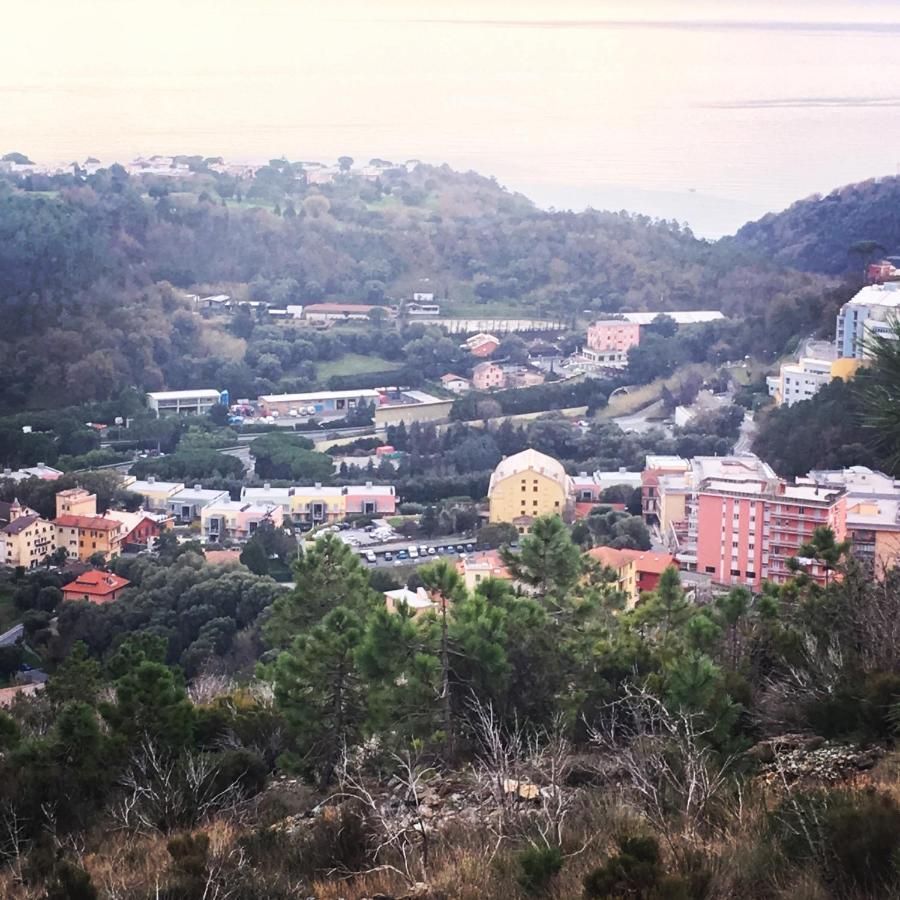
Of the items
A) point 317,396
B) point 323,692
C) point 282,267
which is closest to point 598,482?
point 317,396

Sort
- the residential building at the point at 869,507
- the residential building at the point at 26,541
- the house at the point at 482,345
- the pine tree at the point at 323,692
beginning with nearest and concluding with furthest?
the pine tree at the point at 323,692 → the residential building at the point at 869,507 → the residential building at the point at 26,541 → the house at the point at 482,345

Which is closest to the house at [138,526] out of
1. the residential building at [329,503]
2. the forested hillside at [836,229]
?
the residential building at [329,503]

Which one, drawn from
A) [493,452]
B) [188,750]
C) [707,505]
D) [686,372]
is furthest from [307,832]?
[686,372]

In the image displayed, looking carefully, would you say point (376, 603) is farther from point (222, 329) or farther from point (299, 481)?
point (222, 329)

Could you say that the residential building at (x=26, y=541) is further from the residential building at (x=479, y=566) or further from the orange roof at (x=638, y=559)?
the orange roof at (x=638, y=559)

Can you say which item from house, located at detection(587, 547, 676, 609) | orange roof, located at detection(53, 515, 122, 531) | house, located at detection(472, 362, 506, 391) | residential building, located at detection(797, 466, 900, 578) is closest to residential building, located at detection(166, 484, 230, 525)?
orange roof, located at detection(53, 515, 122, 531)

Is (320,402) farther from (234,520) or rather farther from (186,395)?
(234,520)
